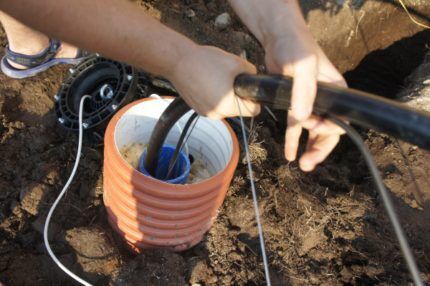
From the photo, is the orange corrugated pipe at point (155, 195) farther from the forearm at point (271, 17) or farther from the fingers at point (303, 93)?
the fingers at point (303, 93)

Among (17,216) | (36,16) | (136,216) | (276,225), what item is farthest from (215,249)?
(36,16)

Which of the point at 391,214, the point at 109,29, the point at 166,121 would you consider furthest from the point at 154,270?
the point at 391,214

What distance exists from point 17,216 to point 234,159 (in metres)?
0.98

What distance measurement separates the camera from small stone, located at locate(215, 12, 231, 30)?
101 inches

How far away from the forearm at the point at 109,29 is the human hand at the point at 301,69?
0.26 meters

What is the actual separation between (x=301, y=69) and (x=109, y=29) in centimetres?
50

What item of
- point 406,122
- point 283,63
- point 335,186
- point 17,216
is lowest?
point 335,186

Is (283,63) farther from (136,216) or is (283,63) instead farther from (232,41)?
(232,41)

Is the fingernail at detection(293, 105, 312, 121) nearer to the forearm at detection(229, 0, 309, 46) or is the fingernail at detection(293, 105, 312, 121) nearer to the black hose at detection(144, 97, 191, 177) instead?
the forearm at detection(229, 0, 309, 46)

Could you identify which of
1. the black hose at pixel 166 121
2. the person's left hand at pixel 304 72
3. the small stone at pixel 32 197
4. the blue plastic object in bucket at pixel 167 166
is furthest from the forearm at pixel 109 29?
the small stone at pixel 32 197

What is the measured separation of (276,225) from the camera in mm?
1851

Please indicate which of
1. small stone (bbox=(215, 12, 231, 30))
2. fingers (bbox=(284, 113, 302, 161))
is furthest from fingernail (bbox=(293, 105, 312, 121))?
small stone (bbox=(215, 12, 231, 30))

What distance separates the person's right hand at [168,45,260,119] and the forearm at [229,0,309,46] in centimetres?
18

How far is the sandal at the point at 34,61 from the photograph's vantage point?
6.90 feet
